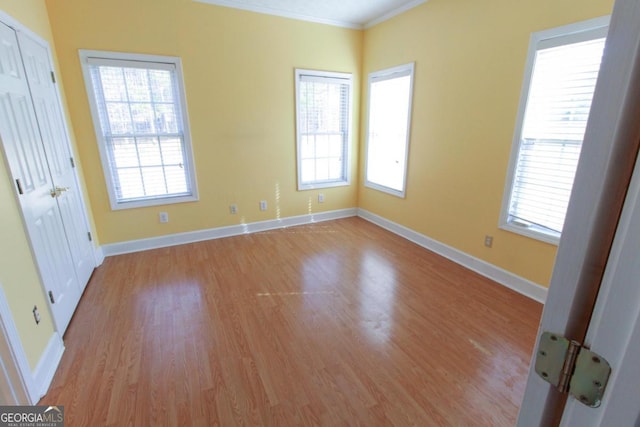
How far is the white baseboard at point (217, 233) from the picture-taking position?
3602mm

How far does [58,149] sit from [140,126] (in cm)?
93

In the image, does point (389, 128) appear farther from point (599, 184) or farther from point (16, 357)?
point (16, 357)

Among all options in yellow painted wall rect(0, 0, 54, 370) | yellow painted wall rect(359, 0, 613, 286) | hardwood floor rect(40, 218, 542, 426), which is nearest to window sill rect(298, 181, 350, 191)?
yellow painted wall rect(359, 0, 613, 286)

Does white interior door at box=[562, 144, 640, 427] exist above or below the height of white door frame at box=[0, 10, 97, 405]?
above

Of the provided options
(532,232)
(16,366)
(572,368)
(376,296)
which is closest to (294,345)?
(376,296)

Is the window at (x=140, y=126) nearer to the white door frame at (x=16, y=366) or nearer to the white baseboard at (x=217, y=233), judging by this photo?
the white baseboard at (x=217, y=233)

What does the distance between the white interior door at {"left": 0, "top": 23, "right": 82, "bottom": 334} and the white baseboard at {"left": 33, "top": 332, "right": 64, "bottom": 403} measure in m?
0.13

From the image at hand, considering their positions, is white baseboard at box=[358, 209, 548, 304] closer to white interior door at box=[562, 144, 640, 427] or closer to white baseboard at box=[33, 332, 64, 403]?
white interior door at box=[562, 144, 640, 427]

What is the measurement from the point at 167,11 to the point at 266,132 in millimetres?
1623

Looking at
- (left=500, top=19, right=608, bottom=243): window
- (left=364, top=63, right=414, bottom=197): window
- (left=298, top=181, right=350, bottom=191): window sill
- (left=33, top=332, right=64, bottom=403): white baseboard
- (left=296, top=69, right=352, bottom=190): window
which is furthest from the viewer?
(left=298, top=181, right=350, bottom=191): window sill

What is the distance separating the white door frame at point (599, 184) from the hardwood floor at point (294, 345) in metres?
1.44

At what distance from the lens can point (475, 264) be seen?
3160 millimetres

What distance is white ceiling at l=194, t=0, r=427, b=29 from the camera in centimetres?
346

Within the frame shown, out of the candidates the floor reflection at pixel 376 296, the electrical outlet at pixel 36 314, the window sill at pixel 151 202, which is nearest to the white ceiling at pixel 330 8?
the window sill at pixel 151 202
